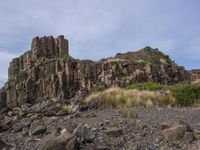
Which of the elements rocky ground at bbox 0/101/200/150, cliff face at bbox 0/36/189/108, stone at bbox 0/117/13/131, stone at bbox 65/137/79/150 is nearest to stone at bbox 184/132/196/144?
rocky ground at bbox 0/101/200/150

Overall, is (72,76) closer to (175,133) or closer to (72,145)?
(175,133)

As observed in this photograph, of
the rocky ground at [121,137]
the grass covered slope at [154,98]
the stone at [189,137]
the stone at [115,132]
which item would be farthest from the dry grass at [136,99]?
the stone at [189,137]

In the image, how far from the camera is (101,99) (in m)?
24.4

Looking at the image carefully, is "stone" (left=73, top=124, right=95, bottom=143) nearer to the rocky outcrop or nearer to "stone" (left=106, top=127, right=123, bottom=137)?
"stone" (left=106, top=127, right=123, bottom=137)

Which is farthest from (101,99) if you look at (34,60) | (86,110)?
(34,60)

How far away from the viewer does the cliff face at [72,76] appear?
1873 inches

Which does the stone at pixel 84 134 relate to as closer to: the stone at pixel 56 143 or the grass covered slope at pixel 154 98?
the stone at pixel 56 143

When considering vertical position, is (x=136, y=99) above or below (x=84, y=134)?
above

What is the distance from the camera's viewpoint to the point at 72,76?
50.8 metres

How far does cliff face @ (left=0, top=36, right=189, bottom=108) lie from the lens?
156 feet

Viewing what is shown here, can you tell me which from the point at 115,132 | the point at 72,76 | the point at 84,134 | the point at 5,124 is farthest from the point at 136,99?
the point at 72,76

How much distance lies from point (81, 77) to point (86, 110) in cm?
2740

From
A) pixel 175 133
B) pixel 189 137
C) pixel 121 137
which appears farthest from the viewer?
pixel 121 137

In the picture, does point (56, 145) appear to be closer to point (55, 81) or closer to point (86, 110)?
point (86, 110)
